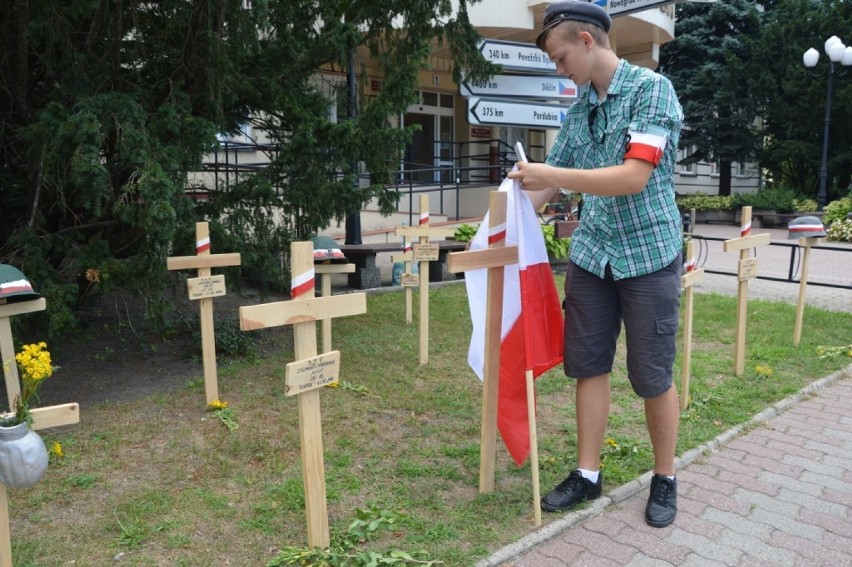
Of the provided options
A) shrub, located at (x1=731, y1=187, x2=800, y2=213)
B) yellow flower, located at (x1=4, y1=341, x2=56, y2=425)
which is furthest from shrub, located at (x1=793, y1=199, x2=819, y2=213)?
yellow flower, located at (x1=4, y1=341, x2=56, y2=425)

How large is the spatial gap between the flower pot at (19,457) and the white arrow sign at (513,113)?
6.20 metres

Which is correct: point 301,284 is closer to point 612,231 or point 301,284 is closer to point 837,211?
point 612,231

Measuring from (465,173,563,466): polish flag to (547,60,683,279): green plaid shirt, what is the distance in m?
0.21

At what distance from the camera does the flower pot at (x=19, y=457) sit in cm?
216

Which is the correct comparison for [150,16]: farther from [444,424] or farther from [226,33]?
[444,424]

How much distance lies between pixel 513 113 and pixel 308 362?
6181mm

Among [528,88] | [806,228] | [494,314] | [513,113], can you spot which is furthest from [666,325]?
[528,88]

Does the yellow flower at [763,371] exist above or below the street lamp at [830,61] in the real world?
below

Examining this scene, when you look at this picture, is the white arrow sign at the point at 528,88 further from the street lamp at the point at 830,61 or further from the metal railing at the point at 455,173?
the street lamp at the point at 830,61

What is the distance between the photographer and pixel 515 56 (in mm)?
8031

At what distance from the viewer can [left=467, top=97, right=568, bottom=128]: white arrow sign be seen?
25.4ft

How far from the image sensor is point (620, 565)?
8.96ft

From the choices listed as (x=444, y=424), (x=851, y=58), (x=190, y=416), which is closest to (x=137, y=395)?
(x=190, y=416)

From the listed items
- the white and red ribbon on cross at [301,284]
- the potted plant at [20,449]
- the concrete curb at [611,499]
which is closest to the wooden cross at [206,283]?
the white and red ribbon on cross at [301,284]
